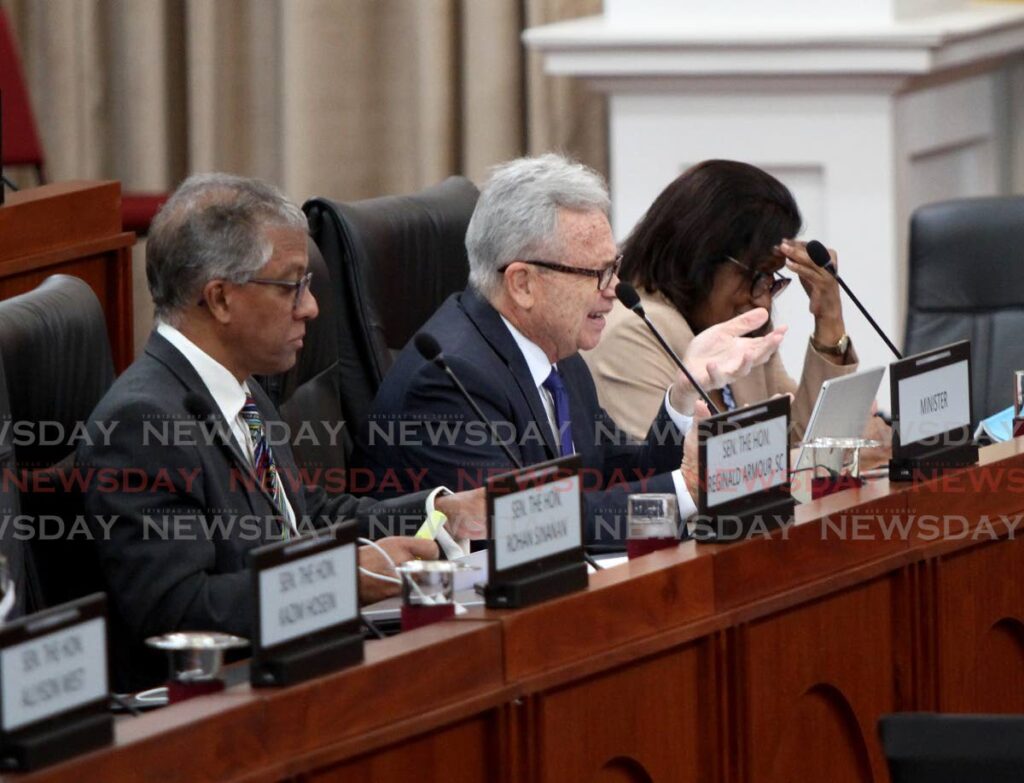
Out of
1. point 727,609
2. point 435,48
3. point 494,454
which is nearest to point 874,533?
point 727,609

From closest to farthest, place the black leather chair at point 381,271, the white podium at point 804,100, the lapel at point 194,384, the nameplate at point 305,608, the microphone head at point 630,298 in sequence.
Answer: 1. the nameplate at point 305,608
2. the lapel at point 194,384
3. the microphone head at point 630,298
4. the black leather chair at point 381,271
5. the white podium at point 804,100

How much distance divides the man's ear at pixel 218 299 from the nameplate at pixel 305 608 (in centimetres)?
74

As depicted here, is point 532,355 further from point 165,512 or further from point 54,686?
point 54,686

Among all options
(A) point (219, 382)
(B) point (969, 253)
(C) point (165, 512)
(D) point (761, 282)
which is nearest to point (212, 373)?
(A) point (219, 382)

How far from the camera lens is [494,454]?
9.39 ft

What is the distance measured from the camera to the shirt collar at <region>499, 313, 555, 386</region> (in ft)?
9.78

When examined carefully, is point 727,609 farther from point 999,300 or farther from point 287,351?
point 999,300

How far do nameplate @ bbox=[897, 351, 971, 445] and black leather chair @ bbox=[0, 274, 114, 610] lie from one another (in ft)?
3.42

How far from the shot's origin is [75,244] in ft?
12.1

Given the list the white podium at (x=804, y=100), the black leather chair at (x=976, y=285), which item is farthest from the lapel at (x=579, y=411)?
the white podium at (x=804, y=100)

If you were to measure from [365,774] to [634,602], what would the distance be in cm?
41

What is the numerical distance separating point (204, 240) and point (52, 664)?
103cm

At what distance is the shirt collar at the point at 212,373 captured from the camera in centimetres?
248

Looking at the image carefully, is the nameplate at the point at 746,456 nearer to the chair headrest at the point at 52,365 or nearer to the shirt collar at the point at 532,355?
the shirt collar at the point at 532,355
